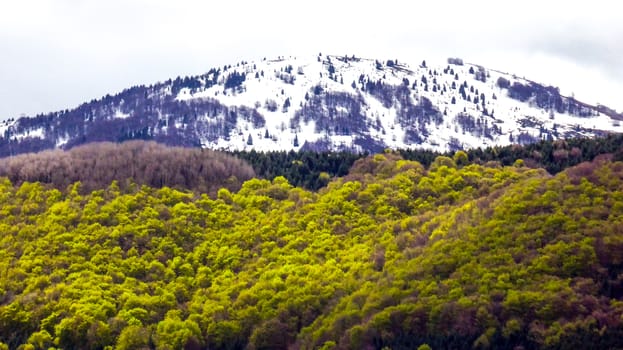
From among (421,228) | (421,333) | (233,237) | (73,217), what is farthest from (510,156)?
(73,217)

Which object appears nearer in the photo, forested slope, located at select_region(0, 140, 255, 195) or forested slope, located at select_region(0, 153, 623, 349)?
forested slope, located at select_region(0, 153, 623, 349)

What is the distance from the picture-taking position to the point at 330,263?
4026 inches

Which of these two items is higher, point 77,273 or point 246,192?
point 246,192

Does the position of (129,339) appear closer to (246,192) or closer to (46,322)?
(46,322)

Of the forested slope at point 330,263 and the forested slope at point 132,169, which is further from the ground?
the forested slope at point 132,169

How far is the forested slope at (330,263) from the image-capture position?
85.8 metres

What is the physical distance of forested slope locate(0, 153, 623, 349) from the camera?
85.8 m

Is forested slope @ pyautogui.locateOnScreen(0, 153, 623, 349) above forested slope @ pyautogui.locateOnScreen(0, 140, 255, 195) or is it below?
below

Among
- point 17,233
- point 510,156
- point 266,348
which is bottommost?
point 266,348

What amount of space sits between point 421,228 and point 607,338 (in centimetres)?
2920

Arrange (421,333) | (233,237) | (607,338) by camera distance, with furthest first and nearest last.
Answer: (233,237)
(421,333)
(607,338)

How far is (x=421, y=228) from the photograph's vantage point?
104000 mm

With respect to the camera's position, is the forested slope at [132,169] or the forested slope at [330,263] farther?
the forested slope at [132,169]

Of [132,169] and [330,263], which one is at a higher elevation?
[132,169]
